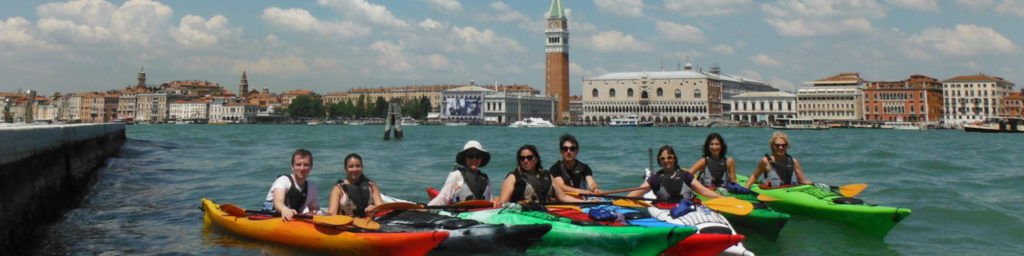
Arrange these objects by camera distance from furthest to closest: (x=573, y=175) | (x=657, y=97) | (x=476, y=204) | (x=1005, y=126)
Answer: (x=657, y=97) < (x=1005, y=126) < (x=573, y=175) < (x=476, y=204)

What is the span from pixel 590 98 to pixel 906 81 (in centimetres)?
4086

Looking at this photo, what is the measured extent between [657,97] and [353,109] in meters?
44.7

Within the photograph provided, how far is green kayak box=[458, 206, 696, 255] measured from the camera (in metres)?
5.64

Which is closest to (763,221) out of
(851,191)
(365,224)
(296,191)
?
(851,191)

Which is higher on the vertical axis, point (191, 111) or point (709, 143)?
point (191, 111)

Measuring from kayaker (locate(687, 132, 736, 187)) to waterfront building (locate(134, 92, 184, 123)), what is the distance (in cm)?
13178

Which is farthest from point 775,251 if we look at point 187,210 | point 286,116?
point 286,116

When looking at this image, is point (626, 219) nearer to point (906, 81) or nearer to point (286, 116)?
point (906, 81)

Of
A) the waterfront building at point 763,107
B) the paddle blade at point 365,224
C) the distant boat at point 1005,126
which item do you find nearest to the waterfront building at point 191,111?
the waterfront building at point 763,107

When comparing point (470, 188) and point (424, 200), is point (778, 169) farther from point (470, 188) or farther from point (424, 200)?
point (424, 200)

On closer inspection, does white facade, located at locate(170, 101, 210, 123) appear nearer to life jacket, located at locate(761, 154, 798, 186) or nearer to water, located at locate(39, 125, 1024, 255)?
water, located at locate(39, 125, 1024, 255)

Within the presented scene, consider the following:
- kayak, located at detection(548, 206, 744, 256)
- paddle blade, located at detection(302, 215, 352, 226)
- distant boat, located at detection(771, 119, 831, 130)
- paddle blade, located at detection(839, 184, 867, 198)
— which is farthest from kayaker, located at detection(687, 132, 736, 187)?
distant boat, located at detection(771, 119, 831, 130)

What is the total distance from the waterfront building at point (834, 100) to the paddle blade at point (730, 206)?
9328 cm

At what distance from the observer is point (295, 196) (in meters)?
6.42
